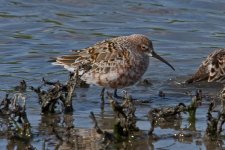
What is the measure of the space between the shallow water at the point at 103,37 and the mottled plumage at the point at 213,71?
0.13 m

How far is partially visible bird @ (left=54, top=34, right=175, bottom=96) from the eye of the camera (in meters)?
10.9

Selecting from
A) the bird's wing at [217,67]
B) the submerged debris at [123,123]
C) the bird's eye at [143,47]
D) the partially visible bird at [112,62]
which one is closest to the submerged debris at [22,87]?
the partially visible bird at [112,62]

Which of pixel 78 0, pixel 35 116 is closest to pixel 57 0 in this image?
pixel 78 0

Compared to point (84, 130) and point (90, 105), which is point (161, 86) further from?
point (84, 130)

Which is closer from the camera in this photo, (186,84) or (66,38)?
(186,84)

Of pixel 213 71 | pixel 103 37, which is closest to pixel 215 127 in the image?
pixel 213 71

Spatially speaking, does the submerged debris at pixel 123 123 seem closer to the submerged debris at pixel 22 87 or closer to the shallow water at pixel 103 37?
the shallow water at pixel 103 37

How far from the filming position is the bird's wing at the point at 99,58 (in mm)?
10984

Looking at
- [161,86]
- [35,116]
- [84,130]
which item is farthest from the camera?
[161,86]

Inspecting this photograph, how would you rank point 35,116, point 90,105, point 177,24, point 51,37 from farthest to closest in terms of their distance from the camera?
point 177,24 < point 51,37 < point 90,105 < point 35,116

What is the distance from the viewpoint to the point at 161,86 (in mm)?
12133

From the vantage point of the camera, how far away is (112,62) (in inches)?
432

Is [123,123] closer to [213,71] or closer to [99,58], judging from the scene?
[99,58]

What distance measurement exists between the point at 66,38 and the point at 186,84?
373 cm
